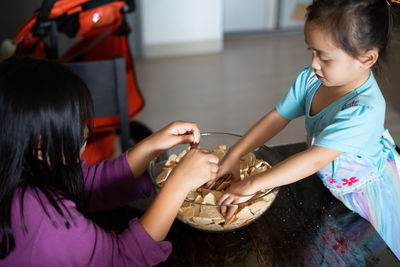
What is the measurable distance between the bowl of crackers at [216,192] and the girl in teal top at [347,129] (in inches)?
0.7

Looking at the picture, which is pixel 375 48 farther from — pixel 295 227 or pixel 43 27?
pixel 43 27

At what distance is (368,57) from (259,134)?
285 mm

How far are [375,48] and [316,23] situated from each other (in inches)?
4.6

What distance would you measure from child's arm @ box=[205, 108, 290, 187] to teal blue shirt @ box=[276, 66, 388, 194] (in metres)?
0.04

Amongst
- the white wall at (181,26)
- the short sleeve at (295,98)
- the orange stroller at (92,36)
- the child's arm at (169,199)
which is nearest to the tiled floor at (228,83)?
the white wall at (181,26)

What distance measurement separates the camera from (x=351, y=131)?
2.60ft

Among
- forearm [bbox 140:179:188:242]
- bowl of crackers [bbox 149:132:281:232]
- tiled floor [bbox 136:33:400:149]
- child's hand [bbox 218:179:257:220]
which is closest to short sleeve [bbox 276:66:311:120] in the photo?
bowl of crackers [bbox 149:132:281:232]

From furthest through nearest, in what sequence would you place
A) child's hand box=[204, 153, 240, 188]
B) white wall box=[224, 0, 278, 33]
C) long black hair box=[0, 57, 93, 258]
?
1. white wall box=[224, 0, 278, 33]
2. child's hand box=[204, 153, 240, 188]
3. long black hair box=[0, 57, 93, 258]

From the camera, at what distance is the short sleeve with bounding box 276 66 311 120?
1.00 meters

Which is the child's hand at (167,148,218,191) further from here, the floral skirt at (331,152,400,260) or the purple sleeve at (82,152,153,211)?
the floral skirt at (331,152,400,260)

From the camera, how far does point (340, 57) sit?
81cm

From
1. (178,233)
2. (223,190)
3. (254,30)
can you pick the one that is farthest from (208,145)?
(254,30)

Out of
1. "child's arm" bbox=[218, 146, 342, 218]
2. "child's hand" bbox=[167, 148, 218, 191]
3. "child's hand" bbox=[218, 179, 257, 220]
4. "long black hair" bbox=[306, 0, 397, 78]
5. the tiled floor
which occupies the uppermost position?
"long black hair" bbox=[306, 0, 397, 78]

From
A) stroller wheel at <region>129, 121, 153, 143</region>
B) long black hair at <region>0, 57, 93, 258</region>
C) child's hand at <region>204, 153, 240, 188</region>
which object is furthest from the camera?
stroller wheel at <region>129, 121, 153, 143</region>
